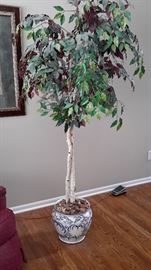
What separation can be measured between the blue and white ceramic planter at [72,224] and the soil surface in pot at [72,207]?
0.10 ft

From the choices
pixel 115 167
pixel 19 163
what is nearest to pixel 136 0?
pixel 115 167

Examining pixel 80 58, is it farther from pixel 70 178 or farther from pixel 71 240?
pixel 71 240

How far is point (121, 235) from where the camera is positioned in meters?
2.19

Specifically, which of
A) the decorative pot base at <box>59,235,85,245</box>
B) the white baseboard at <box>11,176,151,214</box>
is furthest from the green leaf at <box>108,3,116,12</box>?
the white baseboard at <box>11,176,151,214</box>

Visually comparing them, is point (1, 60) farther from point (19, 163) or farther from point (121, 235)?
point (121, 235)

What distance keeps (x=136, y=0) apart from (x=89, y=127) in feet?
4.36

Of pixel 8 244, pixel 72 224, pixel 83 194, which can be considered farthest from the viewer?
pixel 83 194

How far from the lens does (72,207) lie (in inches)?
80.6

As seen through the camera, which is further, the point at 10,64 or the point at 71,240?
the point at 10,64

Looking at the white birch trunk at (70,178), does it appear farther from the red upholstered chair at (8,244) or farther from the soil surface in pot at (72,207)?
the red upholstered chair at (8,244)

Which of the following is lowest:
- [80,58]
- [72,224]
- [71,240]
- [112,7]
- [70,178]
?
[71,240]

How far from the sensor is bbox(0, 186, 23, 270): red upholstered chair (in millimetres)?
1638

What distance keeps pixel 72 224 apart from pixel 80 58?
1.15m

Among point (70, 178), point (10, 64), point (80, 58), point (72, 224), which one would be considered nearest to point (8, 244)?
point (72, 224)
